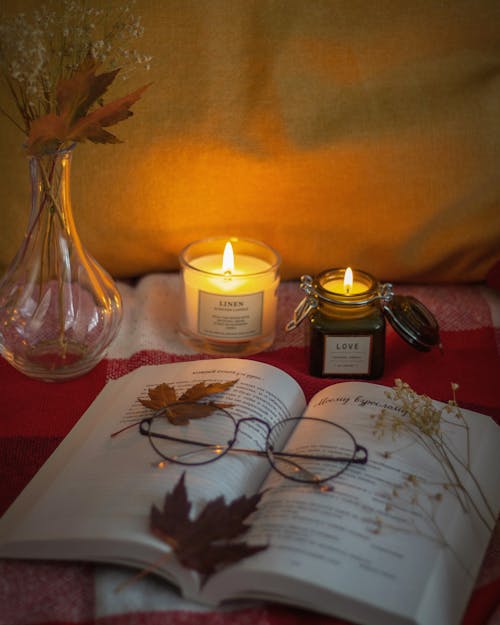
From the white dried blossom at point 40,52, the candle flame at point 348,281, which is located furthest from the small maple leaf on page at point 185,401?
the white dried blossom at point 40,52

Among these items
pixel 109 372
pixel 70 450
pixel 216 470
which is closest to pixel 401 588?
pixel 216 470

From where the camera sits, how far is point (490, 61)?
3.73 ft

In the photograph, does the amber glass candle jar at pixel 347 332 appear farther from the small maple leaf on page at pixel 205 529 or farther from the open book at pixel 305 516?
the small maple leaf on page at pixel 205 529

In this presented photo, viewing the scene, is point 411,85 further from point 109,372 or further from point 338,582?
point 338,582

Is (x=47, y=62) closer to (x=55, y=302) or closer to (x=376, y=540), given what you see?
(x=55, y=302)

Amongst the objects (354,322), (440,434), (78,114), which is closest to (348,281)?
(354,322)

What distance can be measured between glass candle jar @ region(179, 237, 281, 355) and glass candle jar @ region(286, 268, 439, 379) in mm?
58

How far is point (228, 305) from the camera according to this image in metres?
1.07

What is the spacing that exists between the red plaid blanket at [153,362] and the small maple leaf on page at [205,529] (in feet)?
0.13

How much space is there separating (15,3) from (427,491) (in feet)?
2.67

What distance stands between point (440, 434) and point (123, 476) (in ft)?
1.07

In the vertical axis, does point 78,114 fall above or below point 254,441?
above

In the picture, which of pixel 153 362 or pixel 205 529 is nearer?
pixel 205 529

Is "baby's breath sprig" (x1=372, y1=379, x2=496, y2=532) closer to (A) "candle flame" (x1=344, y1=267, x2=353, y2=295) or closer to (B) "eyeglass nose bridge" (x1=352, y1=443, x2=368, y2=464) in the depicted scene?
(B) "eyeglass nose bridge" (x1=352, y1=443, x2=368, y2=464)
